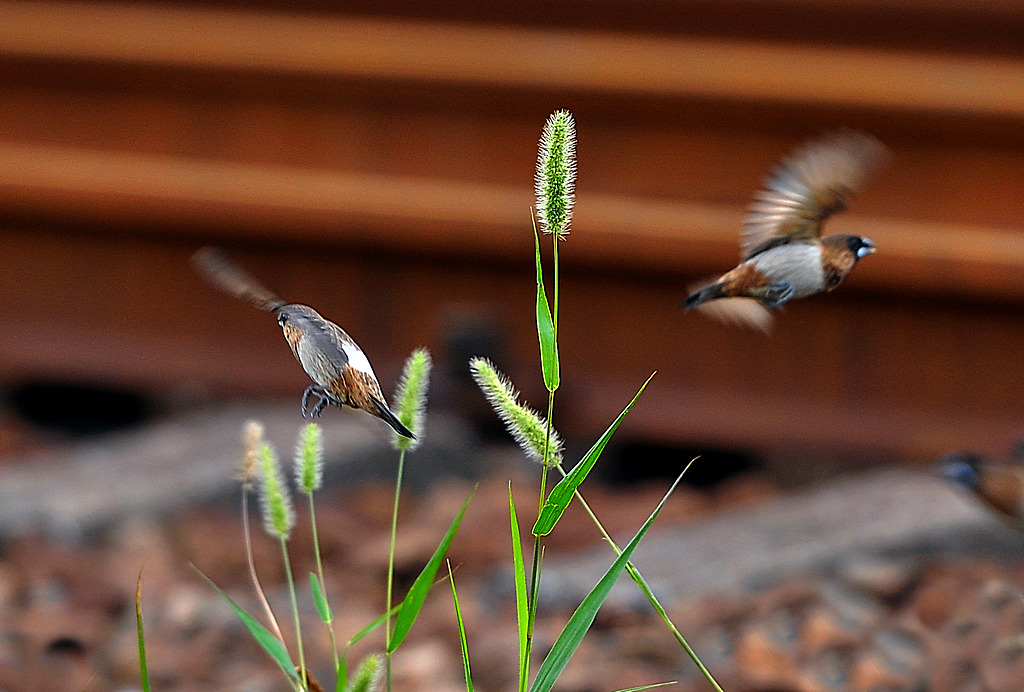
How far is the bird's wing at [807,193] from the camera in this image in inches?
28.8

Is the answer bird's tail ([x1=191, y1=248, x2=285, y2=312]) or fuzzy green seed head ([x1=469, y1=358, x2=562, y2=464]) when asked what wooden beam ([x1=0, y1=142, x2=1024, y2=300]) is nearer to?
fuzzy green seed head ([x1=469, y1=358, x2=562, y2=464])

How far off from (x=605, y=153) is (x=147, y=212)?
59.0 inches

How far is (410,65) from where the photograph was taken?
3500 millimetres

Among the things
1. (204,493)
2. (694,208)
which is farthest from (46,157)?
(694,208)

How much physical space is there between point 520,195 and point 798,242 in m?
2.82

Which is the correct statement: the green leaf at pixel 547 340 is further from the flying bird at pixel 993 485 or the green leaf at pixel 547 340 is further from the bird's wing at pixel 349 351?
the flying bird at pixel 993 485

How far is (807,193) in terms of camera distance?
748 millimetres

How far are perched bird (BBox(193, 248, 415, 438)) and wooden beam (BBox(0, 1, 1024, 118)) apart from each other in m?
2.79

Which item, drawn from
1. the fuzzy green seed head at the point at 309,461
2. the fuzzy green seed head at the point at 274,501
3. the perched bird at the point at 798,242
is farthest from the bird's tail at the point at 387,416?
the fuzzy green seed head at the point at 274,501

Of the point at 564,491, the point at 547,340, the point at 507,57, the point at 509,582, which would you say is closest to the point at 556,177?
the point at 547,340

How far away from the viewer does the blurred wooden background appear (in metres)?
3.27

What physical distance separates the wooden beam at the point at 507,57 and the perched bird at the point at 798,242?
105 inches

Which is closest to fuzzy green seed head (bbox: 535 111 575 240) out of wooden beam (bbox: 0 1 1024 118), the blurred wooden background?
the blurred wooden background

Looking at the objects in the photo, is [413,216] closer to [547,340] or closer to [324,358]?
[547,340]
